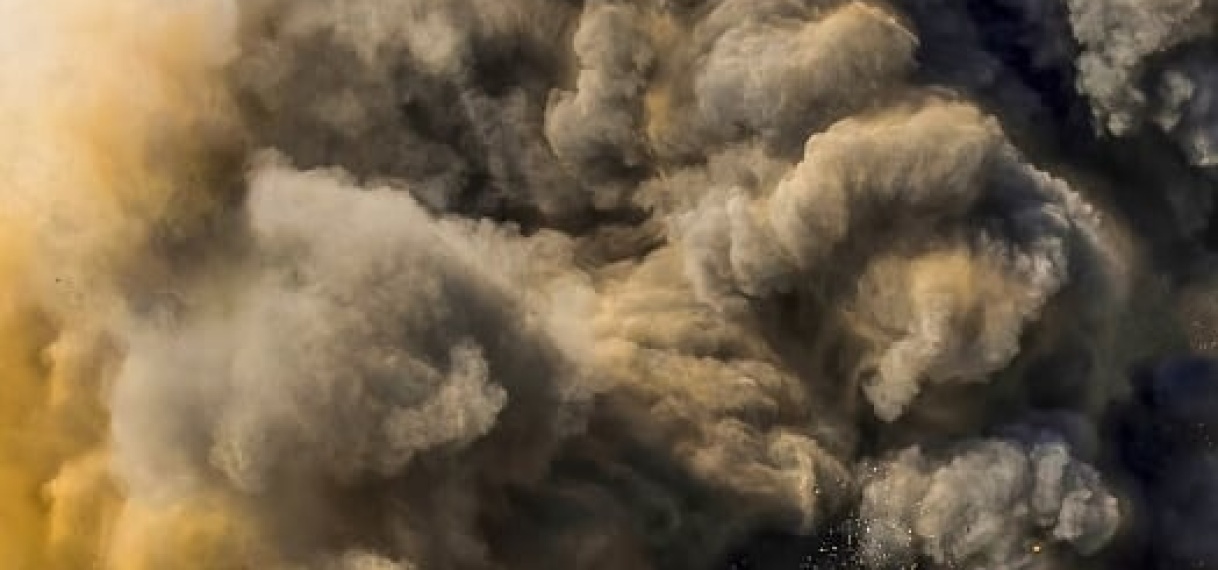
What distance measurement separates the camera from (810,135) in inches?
731

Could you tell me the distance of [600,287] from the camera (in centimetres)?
1970

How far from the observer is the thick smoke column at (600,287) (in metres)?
15.3

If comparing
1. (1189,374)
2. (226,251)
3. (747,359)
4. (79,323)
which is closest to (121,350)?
(79,323)

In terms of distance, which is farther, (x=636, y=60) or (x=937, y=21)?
(x=937, y=21)

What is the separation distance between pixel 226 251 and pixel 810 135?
644 centimetres

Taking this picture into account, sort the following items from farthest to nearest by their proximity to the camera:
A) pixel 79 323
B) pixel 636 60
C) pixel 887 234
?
1. pixel 636 60
2. pixel 887 234
3. pixel 79 323

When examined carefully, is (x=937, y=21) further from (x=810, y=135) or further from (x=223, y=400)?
(x=223, y=400)

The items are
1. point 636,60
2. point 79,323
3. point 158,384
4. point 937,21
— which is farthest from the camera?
point 937,21

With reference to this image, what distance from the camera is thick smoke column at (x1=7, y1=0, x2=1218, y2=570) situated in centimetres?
1527

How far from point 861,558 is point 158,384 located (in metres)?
8.13

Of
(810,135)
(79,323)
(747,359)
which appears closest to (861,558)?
(747,359)

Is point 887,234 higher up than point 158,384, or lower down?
higher up

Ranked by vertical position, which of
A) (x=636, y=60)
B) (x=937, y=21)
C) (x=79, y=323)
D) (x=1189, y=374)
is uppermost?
(x=937, y=21)

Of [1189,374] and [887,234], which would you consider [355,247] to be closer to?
[887,234]
